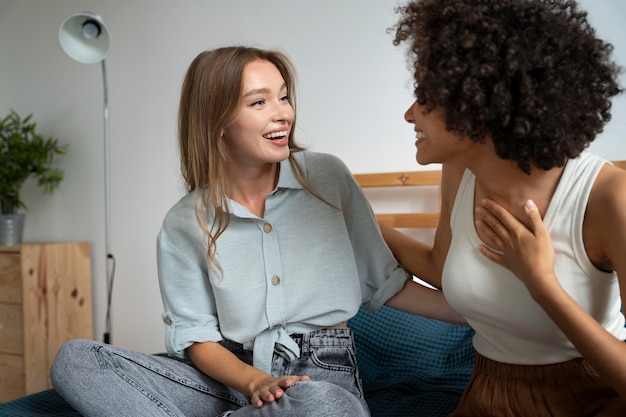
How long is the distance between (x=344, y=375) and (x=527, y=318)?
0.43 metres

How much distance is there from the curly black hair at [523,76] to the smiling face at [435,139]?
0.13 feet

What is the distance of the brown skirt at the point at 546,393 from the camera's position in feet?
3.12

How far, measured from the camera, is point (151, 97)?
2871 mm

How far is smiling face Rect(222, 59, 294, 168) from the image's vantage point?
1.30 m

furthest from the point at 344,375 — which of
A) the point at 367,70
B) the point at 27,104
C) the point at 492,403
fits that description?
the point at 27,104

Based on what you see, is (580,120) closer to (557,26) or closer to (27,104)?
(557,26)

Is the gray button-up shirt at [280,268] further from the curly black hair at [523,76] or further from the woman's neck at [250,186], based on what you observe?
the curly black hair at [523,76]

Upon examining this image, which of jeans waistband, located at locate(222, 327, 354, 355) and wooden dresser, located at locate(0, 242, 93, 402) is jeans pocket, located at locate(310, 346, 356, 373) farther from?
wooden dresser, located at locate(0, 242, 93, 402)

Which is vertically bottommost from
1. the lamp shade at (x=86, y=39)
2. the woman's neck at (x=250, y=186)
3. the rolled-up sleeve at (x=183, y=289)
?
the rolled-up sleeve at (x=183, y=289)

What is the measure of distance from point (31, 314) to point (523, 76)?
2.44m

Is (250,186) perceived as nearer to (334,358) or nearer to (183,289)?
(183,289)

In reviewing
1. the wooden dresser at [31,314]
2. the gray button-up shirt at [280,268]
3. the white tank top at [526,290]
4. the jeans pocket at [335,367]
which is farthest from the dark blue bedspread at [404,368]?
the wooden dresser at [31,314]

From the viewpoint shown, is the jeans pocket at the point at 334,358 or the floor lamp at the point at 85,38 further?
the floor lamp at the point at 85,38

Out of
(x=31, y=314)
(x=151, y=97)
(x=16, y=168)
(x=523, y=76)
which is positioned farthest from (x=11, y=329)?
(x=523, y=76)
